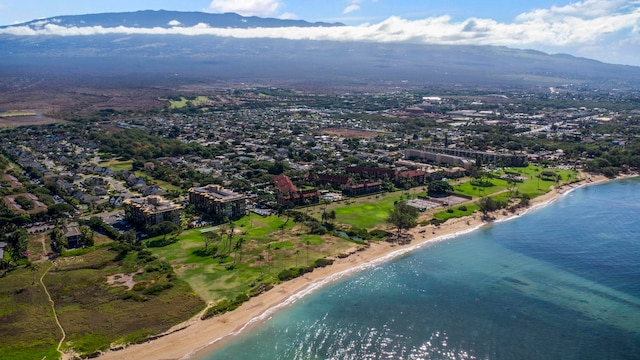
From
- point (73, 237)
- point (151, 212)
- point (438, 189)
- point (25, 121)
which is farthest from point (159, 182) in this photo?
point (25, 121)

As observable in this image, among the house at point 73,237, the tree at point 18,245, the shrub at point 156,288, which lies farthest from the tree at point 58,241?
the shrub at point 156,288

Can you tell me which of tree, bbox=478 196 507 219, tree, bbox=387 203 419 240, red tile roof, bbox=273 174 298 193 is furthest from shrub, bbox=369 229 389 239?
red tile roof, bbox=273 174 298 193

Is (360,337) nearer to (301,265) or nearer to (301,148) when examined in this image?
(301,265)

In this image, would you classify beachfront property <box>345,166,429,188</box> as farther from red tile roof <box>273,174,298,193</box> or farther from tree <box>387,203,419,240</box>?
tree <box>387,203,419,240</box>

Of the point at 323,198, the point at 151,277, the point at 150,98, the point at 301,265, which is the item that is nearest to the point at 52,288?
the point at 151,277

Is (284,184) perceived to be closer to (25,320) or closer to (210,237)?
(210,237)
